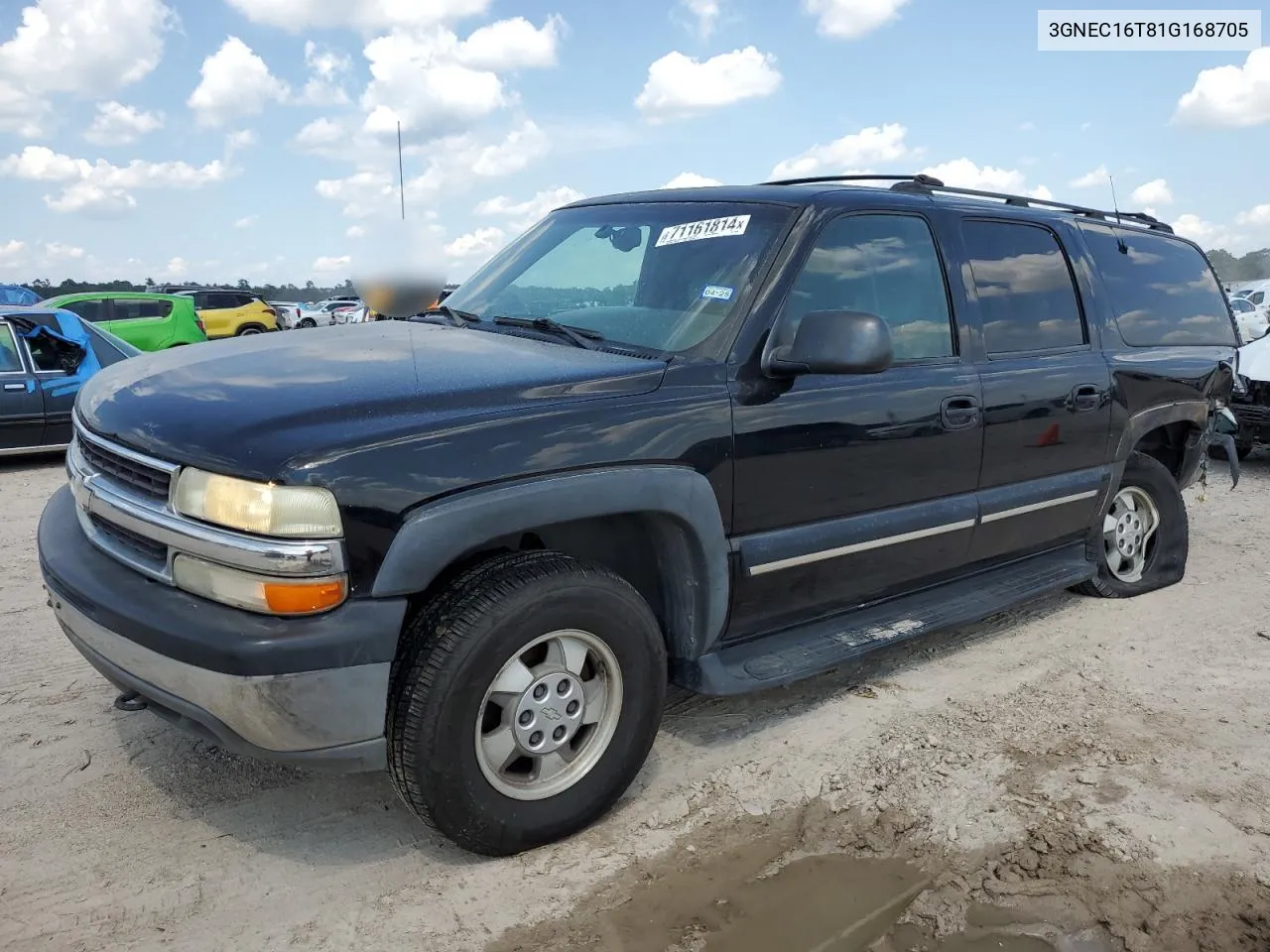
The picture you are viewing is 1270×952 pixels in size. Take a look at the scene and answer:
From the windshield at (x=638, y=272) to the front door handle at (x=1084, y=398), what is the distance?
1.74 m

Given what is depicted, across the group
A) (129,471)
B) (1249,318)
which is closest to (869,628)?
(129,471)

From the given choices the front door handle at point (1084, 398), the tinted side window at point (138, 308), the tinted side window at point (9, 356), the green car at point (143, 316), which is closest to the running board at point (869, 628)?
the front door handle at point (1084, 398)

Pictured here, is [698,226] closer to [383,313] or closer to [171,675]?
[383,313]

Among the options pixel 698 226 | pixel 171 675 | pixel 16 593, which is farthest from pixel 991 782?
pixel 16 593

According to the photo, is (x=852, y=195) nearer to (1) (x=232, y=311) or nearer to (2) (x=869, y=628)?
(2) (x=869, y=628)

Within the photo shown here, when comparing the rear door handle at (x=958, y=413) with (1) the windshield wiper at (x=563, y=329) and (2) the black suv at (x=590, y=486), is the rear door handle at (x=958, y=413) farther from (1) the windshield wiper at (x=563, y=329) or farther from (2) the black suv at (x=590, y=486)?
(1) the windshield wiper at (x=563, y=329)

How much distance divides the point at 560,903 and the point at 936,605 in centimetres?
200

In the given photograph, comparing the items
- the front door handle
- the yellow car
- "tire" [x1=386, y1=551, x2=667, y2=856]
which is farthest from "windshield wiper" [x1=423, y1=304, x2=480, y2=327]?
the yellow car

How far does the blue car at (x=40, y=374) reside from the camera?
8.64 meters

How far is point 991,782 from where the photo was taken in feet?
10.6

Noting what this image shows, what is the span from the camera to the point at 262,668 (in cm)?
230

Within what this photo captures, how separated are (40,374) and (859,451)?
821 cm

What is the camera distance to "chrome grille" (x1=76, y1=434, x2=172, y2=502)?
2.54 meters

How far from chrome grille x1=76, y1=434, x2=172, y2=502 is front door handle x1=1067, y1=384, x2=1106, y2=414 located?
3576 mm
